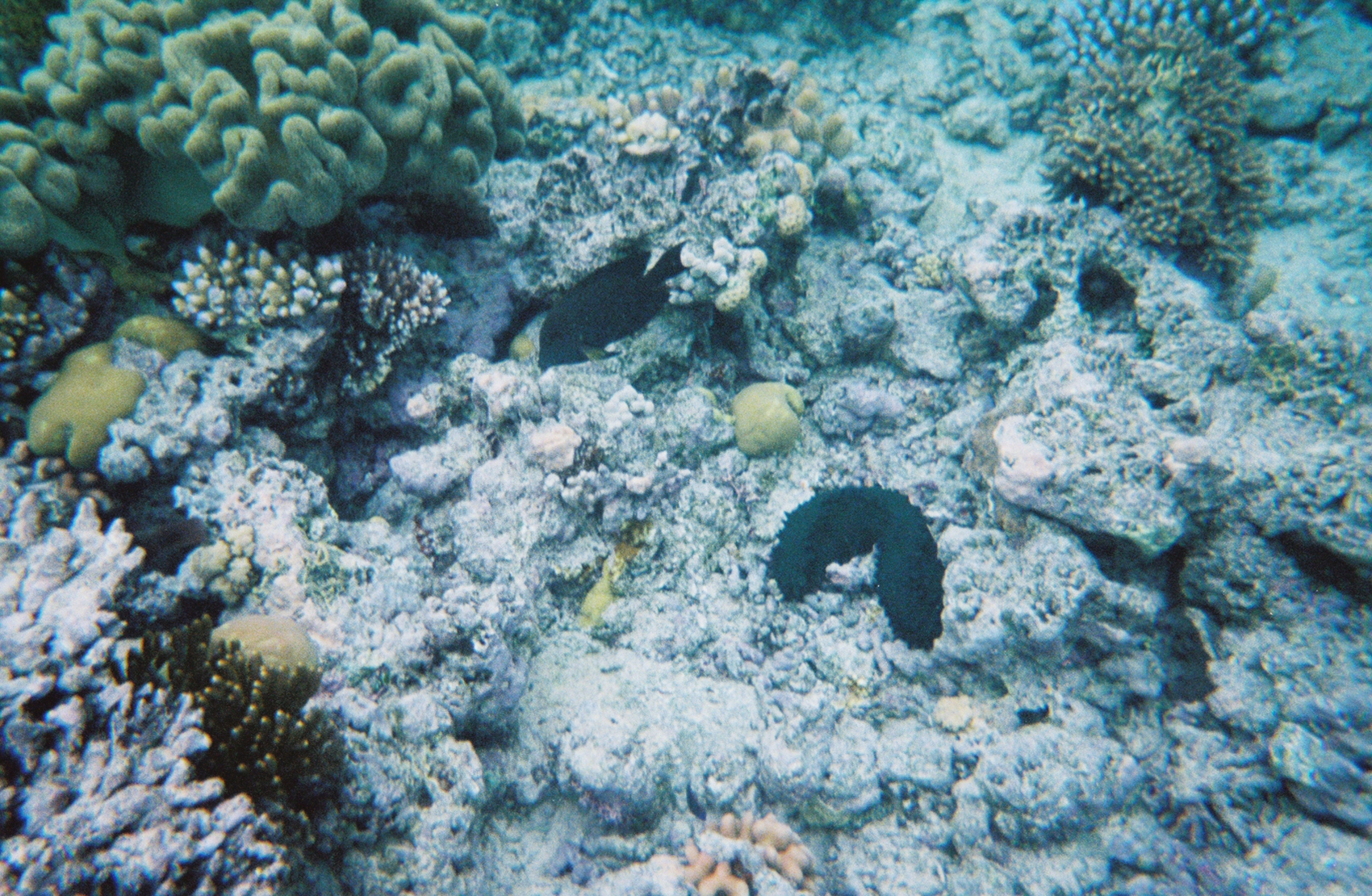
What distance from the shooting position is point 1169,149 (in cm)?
555

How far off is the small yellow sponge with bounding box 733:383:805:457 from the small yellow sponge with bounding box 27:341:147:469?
12.2 feet

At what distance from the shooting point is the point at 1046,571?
3.72 meters

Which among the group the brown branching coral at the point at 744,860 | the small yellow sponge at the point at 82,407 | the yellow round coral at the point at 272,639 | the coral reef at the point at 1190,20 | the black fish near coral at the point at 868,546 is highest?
the coral reef at the point at 1190,20

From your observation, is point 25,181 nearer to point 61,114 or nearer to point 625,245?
point 61,114

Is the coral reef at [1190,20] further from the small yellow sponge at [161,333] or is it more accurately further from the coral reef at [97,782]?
the coral reef at [97,782]

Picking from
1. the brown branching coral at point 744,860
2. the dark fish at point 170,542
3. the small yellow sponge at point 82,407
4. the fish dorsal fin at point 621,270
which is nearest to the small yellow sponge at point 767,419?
the fish dorsal fin at point 621,270

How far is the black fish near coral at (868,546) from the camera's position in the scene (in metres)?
4.05

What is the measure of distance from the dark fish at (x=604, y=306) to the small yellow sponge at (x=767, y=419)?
3.38ft

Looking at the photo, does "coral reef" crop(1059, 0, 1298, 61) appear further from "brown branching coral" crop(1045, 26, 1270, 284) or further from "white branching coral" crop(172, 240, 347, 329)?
"white branching coral" crop(172, 240, 347, 329)

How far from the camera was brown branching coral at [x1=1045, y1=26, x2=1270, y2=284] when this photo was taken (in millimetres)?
5480

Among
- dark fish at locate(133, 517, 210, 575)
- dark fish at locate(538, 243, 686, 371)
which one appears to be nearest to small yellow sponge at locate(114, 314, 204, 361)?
dark fish at locate(133, 517, 210, 575)

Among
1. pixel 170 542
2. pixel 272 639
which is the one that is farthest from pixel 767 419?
pixel 170 542

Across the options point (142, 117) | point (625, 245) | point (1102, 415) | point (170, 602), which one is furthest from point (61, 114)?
point (1102, 415)

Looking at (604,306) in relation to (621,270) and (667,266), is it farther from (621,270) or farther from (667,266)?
(667,266)
